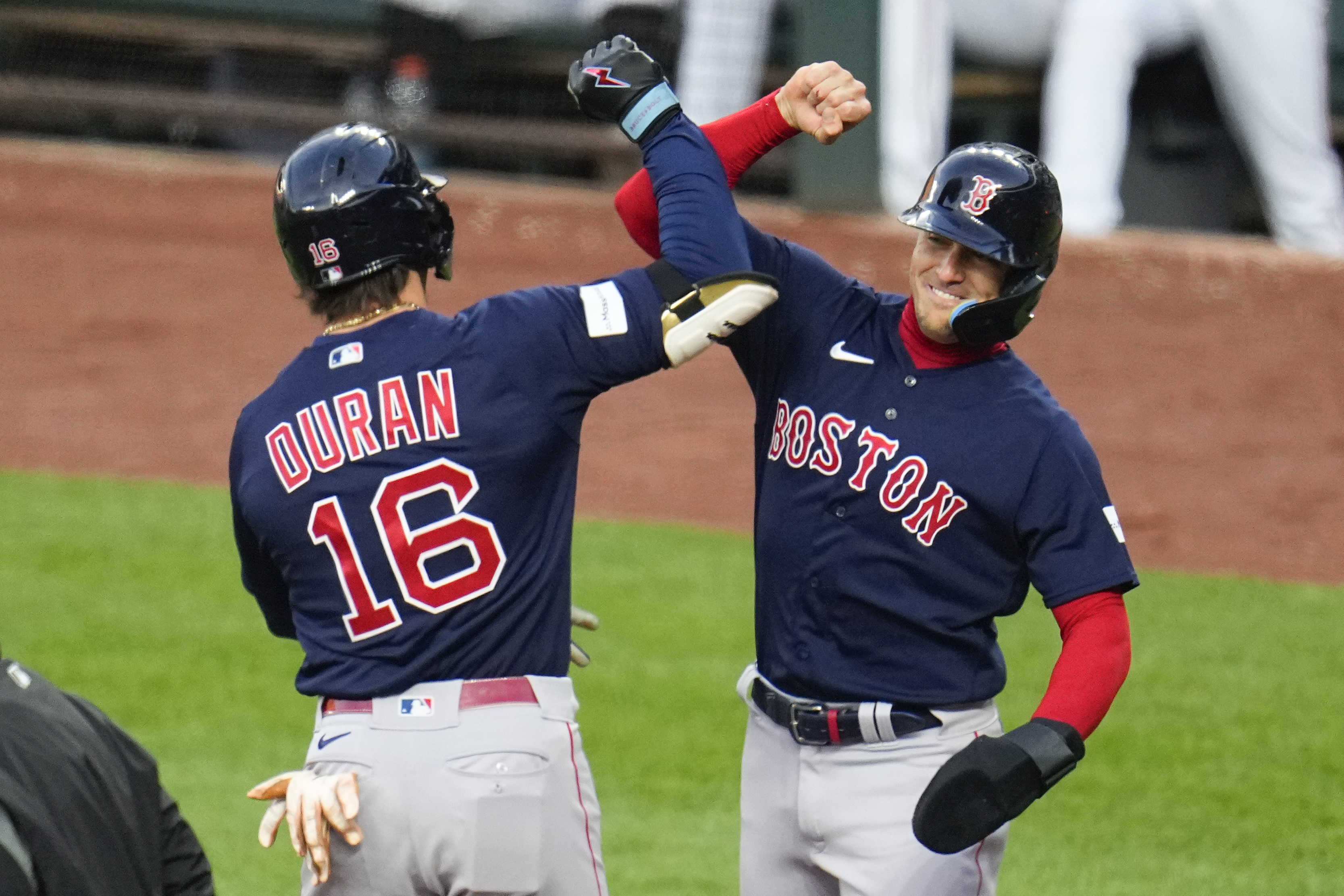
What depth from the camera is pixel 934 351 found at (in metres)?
3.12

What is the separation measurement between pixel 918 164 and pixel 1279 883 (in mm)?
6057

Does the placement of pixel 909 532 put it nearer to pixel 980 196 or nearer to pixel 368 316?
pixel 980 196

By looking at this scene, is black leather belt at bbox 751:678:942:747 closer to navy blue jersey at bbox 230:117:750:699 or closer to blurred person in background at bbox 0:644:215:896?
navy blue jersey at bbox 230:117:750:699

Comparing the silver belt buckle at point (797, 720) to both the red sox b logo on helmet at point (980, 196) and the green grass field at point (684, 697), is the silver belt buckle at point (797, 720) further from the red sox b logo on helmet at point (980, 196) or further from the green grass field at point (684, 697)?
the green grass field at point (684, 697)

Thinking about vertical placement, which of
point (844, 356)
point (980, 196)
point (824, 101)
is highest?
point (824, 101)

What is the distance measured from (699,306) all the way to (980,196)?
0.59 metres

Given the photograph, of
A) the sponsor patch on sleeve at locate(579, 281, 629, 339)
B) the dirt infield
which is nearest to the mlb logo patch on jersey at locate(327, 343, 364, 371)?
the sponsor patch on sleeve at locate(579, 281, 629, 339)

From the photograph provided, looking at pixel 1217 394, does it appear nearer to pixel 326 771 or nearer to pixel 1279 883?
pixel 1279 883

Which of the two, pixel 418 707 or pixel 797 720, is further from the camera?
pixel 797 720

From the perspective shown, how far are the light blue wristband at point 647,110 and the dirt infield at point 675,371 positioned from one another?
5368 millimetres

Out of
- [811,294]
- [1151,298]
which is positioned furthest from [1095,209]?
[811,294]

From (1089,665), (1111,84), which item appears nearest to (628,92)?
(1089,665)

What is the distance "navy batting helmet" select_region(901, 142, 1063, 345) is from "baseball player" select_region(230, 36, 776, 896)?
40cm

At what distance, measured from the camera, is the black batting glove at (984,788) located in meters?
2.73
